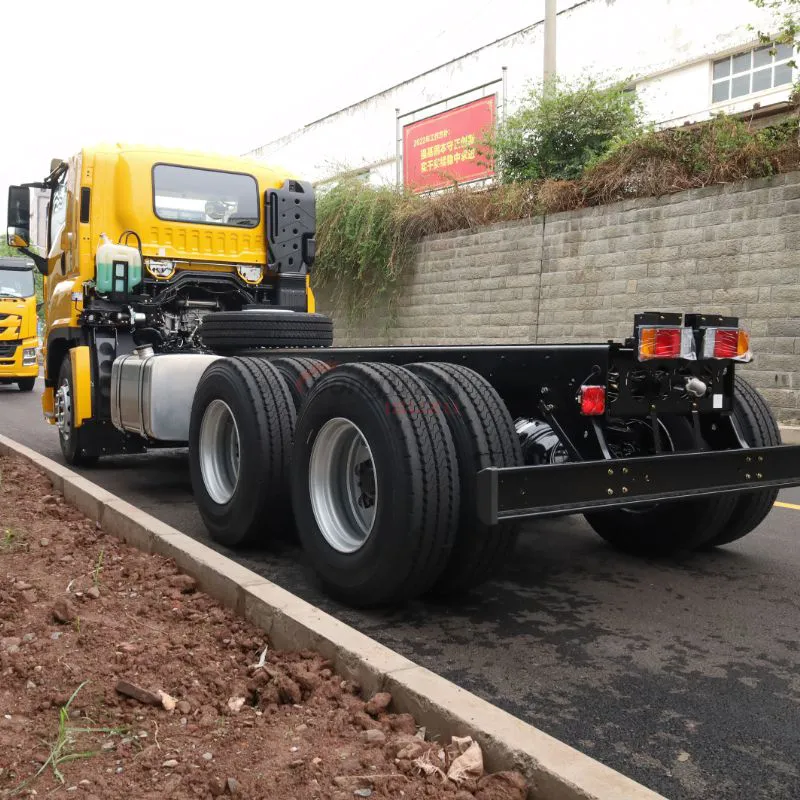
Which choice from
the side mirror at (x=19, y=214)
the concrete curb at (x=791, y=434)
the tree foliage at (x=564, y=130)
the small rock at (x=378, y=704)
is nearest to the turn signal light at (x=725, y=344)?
the small rock at (x=378, y=704)

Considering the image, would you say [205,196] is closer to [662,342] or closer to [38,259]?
[38,259]

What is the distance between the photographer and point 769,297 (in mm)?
10023

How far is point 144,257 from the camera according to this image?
281 inches

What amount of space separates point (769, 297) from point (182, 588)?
27.5 ft

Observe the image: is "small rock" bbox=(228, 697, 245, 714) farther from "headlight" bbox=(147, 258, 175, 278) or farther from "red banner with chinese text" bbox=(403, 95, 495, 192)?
"red banner with chinese text" bbox=(403, 95, 495, 192)

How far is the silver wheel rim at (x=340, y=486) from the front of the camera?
388 cm

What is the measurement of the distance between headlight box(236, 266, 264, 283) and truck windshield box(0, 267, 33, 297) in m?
12.6

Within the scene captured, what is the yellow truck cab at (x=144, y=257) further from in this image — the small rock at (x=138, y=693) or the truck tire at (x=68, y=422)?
the small rock at (x=138, y=693)

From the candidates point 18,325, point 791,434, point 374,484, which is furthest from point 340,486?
point 18,325

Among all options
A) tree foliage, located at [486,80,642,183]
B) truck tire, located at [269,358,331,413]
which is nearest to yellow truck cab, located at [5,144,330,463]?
truck tire, located at [269,358,331,413]

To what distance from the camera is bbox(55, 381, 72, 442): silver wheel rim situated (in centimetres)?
713

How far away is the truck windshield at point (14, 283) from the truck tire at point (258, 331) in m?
14.0

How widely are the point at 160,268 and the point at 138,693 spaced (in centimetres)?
506

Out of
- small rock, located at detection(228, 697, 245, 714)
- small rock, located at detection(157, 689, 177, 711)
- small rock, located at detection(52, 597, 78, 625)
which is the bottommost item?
small rock, located at detection(228, 697, 245, 714)
